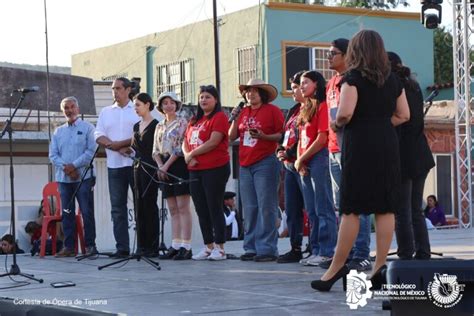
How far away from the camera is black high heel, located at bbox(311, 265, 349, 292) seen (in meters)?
7.38

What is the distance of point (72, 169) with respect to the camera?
11.9 m

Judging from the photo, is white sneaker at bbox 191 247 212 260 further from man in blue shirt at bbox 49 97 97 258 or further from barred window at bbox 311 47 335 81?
barred window at bbox 311 47 335 81

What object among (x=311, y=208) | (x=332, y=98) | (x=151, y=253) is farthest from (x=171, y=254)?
(x=332, y=98)

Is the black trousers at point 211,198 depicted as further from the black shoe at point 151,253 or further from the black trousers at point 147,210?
the black shoe at point 151,253

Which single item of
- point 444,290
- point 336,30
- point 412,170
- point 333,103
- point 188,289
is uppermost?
point 336,30

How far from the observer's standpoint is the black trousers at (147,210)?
1134cm

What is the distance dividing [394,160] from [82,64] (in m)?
37.4

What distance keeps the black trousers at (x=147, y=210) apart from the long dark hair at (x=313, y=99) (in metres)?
2.28

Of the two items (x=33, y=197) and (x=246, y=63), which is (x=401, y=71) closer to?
(x=33, y=197)

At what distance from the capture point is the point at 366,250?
29.2 ft

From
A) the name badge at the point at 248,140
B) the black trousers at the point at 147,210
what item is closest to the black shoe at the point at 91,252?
the black trousers at the point at 147,210

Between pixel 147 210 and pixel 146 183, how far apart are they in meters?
0.35

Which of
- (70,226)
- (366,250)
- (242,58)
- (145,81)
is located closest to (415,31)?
(242,58)

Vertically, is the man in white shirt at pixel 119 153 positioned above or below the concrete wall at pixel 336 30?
→ below
